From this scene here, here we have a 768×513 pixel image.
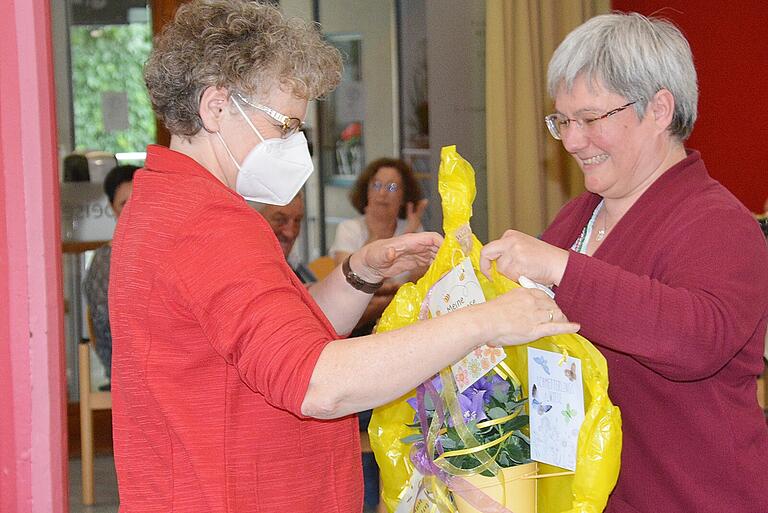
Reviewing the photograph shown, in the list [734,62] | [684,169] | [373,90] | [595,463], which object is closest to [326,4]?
[373,90]

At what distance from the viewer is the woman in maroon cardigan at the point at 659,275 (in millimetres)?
1401

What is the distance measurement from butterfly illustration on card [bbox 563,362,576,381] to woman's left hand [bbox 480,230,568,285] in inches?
4.8

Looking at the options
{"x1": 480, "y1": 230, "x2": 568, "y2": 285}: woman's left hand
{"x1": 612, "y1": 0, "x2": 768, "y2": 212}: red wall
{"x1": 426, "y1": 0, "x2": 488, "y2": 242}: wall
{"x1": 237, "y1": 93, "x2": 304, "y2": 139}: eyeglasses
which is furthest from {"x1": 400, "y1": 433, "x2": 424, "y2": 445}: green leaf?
{"x1": 612, "y1": 0, "x2": 768, "y2": 212}: red wall

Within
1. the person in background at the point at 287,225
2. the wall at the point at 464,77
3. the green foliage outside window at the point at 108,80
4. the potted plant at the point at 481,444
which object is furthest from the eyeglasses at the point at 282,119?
the green foliage outside window at the point at 108,80

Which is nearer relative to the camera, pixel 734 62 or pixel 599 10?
pixel 734 62

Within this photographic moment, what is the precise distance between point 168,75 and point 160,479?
1.96ft

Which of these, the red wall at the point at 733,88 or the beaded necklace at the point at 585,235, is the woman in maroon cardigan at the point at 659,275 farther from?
the red wall at the point at 733,88

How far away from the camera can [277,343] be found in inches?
47.4

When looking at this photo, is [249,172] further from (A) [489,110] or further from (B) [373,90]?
(B) [373,90]

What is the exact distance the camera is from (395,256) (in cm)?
183

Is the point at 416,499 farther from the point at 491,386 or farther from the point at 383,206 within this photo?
the point at 383,206

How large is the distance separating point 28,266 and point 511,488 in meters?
1.11

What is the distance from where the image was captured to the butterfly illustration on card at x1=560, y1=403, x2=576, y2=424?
1.43 m

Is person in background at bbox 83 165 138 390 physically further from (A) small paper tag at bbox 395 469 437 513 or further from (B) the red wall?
(A) small paper tag at bbox 395 469 437 513
